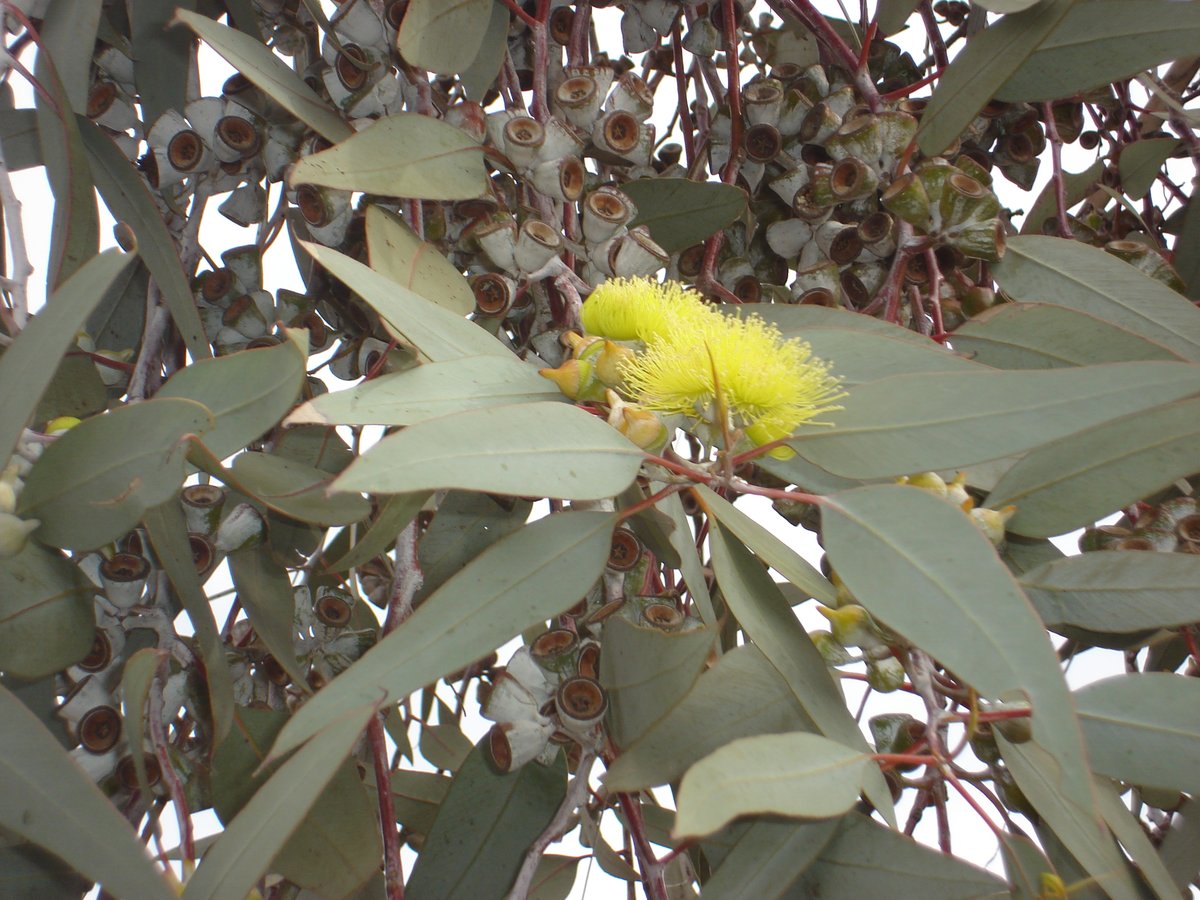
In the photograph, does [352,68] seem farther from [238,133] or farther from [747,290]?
[747,290]

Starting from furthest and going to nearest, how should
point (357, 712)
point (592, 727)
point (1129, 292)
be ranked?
point (1129, 292) → point (592, 727) → point (357, 712)

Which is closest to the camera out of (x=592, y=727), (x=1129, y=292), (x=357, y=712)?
(x=357, y=712)

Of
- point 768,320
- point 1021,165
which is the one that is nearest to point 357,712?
point 768,320

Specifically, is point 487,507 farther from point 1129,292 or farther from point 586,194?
point 1129,292

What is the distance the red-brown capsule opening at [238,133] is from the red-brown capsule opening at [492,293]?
167 millimetres

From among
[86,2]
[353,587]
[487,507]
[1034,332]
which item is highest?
[86,2]

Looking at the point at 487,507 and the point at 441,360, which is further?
the point at 487,507

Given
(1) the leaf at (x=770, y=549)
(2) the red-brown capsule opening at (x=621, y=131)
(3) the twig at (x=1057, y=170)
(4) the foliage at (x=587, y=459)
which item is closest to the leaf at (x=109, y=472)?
(4) the foliage at (x=587, y=459)

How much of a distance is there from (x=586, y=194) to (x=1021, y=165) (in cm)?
34

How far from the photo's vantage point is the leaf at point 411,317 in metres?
0.42

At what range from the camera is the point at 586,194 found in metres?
0.62

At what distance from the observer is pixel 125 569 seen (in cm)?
56

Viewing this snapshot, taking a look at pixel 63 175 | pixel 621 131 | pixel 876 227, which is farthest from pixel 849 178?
pixel 63 175

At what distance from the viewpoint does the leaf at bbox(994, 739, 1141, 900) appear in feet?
1.57
